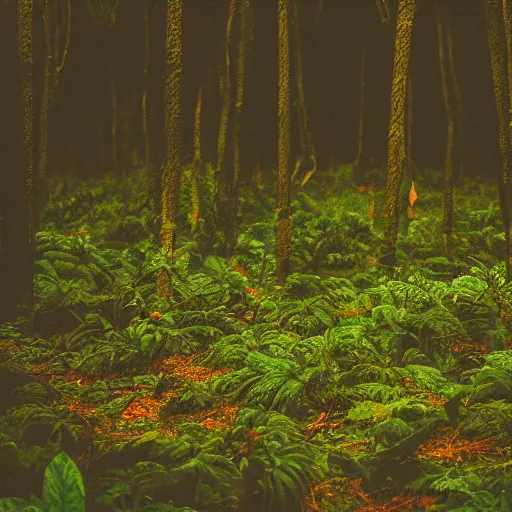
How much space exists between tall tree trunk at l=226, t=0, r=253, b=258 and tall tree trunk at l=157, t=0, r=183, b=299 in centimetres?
301

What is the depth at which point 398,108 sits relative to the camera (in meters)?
9.83

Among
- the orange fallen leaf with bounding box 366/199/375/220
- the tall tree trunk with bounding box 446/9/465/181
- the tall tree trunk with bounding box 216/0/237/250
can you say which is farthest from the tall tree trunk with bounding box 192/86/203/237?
the tall tree trunk with bounding box 446/9/465/181

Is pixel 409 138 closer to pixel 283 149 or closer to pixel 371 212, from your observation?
pixel 371 212

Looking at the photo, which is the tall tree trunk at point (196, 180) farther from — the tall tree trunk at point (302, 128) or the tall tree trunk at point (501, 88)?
the tall tree trunk at point (501, 88)

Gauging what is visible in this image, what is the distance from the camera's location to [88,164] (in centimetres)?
1540

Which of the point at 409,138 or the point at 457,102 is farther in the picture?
the point at 457,102

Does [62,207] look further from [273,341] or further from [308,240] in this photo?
[273,341]

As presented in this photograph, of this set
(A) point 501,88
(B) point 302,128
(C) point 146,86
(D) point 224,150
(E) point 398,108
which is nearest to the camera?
(E) point 398,108

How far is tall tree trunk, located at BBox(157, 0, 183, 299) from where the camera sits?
920 centimetres

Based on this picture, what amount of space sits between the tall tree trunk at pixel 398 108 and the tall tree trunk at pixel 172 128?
2636 mm

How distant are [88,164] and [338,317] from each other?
8444 mm

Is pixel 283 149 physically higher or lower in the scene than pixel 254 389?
higher

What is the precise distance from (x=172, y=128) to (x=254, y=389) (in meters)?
4.12

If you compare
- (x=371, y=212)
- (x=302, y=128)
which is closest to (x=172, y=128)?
(x=302, y=128)
